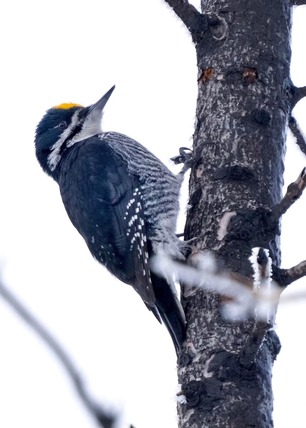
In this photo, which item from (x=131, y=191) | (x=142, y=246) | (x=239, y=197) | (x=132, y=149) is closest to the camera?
(x=239, y=197)

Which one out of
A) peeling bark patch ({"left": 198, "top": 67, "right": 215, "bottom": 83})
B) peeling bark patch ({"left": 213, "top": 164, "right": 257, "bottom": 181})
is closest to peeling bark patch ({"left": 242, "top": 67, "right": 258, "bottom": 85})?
peeling bark patch ({"left": 198, "top": 67, "right": 215, "bottom": 83})

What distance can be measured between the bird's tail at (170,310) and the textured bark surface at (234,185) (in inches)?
2.1

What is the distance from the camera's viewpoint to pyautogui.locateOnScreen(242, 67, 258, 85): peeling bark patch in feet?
10.0

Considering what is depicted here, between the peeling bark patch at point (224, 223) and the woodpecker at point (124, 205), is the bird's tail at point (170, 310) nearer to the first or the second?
the woodpecker at point (124, 205)

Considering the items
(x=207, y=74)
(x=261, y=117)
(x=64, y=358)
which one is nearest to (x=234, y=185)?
(x=261, y=117)

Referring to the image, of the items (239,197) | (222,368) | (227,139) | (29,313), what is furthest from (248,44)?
(29,313)

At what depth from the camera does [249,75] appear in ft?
10.1

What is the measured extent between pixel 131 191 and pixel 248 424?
73.4 inches

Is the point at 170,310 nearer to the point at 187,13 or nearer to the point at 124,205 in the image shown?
the point at 124,205

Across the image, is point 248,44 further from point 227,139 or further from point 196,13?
point 227,139

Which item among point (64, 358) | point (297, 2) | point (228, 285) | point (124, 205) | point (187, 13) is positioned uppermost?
point (297, 2)

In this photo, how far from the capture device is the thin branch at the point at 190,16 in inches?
117

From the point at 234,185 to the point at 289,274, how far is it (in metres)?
0.74

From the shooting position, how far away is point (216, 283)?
7.48 feet
